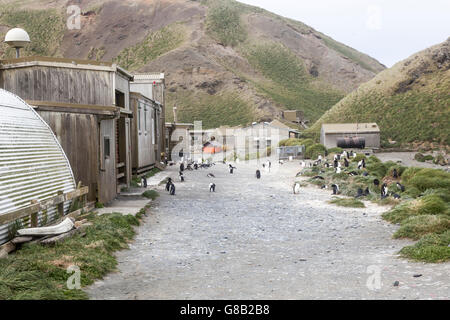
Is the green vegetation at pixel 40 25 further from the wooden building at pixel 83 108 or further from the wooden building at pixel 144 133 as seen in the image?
the wooden building at pixel 83 108

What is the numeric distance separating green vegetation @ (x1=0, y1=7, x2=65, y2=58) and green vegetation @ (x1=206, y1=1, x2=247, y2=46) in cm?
5350

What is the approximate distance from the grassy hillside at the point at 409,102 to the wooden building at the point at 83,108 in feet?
172

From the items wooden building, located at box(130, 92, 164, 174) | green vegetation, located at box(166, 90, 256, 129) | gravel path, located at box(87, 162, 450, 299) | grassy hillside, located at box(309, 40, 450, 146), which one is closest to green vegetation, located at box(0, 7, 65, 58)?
green vegetation, located at box(166, 90, 256, 129)

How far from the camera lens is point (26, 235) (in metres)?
9.09

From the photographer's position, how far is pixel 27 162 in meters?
10.7

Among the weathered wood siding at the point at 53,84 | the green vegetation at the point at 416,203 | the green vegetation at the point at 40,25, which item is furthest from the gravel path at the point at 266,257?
the green vegetation at the point at 40,25

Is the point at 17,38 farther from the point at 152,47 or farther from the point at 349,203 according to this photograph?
the point at 152,47

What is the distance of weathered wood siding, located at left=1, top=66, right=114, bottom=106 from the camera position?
18.0 m

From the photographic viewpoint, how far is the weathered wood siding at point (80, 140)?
1378 centimetres

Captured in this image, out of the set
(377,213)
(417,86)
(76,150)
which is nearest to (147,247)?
(76,150)

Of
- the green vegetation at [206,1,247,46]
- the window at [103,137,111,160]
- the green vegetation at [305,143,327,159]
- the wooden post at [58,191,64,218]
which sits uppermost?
the green vegetation at [206,1,247,46]

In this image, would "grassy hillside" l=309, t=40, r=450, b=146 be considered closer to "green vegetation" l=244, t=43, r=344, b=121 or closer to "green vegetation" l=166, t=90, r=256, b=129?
"green vegetation" l=244, t=43, r=344, b=121

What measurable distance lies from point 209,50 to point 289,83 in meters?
26.2

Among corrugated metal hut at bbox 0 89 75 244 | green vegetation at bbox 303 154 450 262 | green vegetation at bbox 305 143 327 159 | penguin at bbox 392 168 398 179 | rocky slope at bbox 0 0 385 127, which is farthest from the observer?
rocky slope at bbox 0 0 385 127
